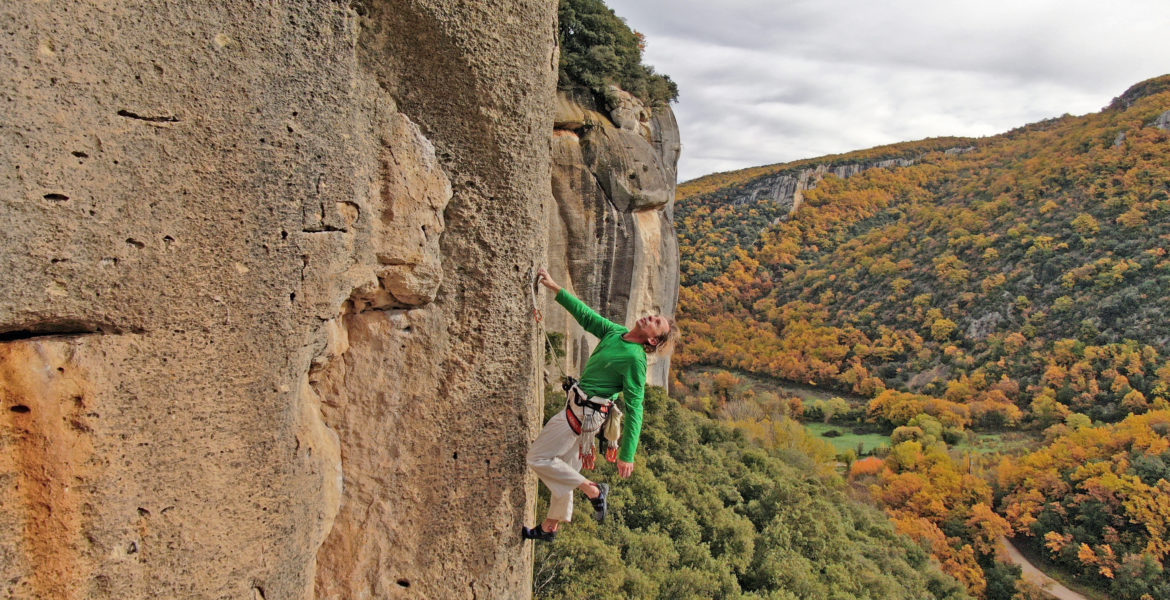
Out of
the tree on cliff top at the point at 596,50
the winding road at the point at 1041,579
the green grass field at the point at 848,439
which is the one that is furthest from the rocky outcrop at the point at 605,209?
the green grass field at the point at 848,439

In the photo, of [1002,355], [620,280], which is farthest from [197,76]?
[1002,355]

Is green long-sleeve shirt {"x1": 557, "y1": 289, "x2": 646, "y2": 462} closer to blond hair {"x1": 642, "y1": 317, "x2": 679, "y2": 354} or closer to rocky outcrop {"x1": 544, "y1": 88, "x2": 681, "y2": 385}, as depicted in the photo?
blond hair {"x1": 642, "y1": 317, "x2": 679, "y2": 354}

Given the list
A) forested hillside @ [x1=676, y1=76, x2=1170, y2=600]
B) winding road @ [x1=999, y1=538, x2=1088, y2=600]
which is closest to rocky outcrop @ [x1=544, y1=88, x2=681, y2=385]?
forested hillside @ [x1=676, y1=76, x2=1170, y2=600]

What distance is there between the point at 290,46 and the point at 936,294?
145 feet

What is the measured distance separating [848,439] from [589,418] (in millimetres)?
35992

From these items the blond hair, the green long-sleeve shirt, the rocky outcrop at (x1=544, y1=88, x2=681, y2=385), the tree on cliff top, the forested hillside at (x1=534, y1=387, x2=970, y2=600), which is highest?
the tree on cliff top

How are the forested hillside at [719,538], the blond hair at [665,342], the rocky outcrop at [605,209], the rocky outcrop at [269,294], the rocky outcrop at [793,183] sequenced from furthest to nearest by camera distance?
the rocky outcrop at [793,183] → the rocky outcrop at [605,209] → the forested hillside at [719,538] → the blond hair at [665,342] → the rocky outcrop at [269,294]

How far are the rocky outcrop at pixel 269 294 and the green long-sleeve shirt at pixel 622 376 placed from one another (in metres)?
0.40

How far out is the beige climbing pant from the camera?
374 centimetres

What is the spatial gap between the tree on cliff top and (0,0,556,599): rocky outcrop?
12060 mm

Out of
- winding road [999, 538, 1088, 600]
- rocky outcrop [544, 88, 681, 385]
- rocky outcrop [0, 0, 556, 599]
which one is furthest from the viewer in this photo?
winding road [999, 538, 1088, 600]

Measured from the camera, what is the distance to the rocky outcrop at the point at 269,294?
2283 millimetres

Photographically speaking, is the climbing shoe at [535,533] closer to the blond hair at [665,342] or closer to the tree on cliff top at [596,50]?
the blond hair at [665,342]

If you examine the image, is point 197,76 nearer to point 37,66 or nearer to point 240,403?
point 37,66
